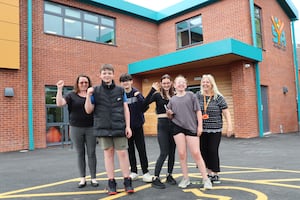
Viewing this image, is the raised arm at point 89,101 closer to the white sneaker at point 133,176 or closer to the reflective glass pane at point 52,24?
the white sneaker at point 133,176

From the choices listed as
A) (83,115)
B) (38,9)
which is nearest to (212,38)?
(38,9)

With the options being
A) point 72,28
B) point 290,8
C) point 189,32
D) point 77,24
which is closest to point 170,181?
point 72,28

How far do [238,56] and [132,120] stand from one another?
6643mm

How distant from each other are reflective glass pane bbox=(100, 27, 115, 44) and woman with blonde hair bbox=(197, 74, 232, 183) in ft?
30.4

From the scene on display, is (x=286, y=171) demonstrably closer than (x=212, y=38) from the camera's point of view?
Yes

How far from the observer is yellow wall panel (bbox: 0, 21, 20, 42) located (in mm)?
8867

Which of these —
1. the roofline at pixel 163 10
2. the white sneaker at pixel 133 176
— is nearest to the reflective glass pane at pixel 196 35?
the roofline at pixel 163 10

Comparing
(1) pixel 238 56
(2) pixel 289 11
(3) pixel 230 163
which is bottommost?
(3) pixel 230 163

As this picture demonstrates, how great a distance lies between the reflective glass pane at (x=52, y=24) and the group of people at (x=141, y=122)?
757cm

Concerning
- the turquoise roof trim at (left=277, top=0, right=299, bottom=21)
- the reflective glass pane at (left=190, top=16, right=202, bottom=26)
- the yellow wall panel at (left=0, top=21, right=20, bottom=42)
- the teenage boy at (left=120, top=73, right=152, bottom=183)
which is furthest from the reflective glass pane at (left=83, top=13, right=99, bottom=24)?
the turquoise roof trim at (left=277, top=0, right=299, bottom=21)

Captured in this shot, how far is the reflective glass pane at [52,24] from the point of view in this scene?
1047 cm

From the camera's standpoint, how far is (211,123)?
389 cm

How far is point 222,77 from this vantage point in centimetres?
1119

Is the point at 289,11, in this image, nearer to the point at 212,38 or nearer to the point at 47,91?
the point at 212,38
